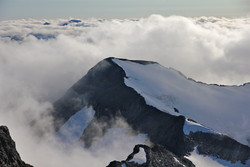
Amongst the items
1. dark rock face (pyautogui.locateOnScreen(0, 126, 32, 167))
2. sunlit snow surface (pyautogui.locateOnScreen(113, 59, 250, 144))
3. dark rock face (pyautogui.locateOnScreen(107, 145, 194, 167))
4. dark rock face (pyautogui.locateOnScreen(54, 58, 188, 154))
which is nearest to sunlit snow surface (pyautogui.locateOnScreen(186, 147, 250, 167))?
dark rock face (pyautogui.locateOnScreen(54, 58, 188, 154))

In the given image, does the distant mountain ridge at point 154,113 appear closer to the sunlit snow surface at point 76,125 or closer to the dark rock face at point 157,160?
the sunlit snow surface at point 76,125

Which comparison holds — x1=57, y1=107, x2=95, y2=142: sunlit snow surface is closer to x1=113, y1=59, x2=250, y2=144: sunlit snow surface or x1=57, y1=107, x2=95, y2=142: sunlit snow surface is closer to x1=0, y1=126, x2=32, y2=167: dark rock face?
x1=113, y1=59, x2=250, y2=144: sunlit snow surface

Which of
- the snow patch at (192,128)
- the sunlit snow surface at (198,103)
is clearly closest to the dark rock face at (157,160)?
the snow patch at (192,128)

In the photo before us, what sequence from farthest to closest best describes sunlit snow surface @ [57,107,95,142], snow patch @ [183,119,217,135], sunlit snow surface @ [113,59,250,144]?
sunlit snow surface @ [57,107,95,142] → sunlit snow surface @ [113,59,250,144] → snow patch @ [183,119,217,135]

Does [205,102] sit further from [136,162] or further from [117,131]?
[136,162]

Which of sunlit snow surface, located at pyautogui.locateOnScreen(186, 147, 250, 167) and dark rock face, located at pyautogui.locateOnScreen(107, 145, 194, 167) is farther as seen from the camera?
sunlit snow surface, located at pyautogui.locateOnScreen(186, 147, 250, 167)

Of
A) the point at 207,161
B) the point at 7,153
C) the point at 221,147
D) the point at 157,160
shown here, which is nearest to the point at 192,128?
the point at 221,147

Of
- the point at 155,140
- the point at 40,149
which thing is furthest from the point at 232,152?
the point at 40,149
